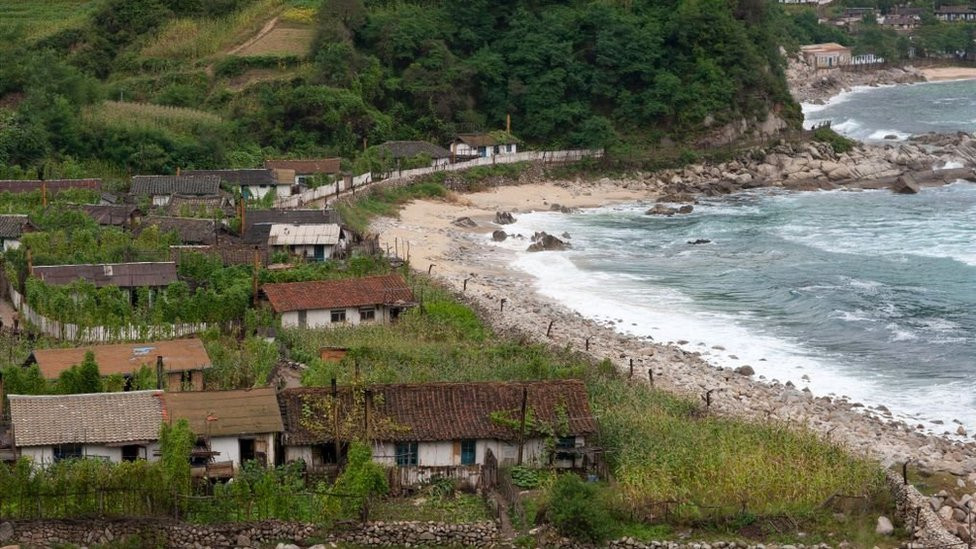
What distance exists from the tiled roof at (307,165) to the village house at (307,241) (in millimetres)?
14054

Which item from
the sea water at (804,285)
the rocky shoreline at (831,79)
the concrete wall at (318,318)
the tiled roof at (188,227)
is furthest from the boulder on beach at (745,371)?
the rocky shoreline at (831,79)

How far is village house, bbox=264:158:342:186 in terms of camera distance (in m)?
58.8

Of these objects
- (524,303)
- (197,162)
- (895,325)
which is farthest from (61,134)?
(895,325)

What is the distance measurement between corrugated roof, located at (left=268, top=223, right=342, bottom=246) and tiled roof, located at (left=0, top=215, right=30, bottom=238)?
27.1ft

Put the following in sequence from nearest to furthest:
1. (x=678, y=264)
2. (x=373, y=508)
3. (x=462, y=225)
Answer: (x=373, y=508)
(x=678, y=264)
(x=462, y=225)

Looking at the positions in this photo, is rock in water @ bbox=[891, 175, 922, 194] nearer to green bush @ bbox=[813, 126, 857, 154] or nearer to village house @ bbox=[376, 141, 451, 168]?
green bush @ bbox=[813, 126, 857, 154]

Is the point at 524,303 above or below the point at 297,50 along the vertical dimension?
below

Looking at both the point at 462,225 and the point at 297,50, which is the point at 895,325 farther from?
the point at 297,50

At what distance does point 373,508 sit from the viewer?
24.4m

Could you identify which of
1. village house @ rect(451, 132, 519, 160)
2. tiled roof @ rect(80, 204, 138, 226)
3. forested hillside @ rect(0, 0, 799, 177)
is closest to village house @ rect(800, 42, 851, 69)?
forested hillside @ rect(0, 0, 799, 177)

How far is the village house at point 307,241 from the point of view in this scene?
45688 millimetres

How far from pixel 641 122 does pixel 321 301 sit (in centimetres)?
4187

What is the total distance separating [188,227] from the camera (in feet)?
154

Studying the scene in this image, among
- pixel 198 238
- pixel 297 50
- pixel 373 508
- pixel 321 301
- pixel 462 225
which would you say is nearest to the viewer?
pixel 373 508
